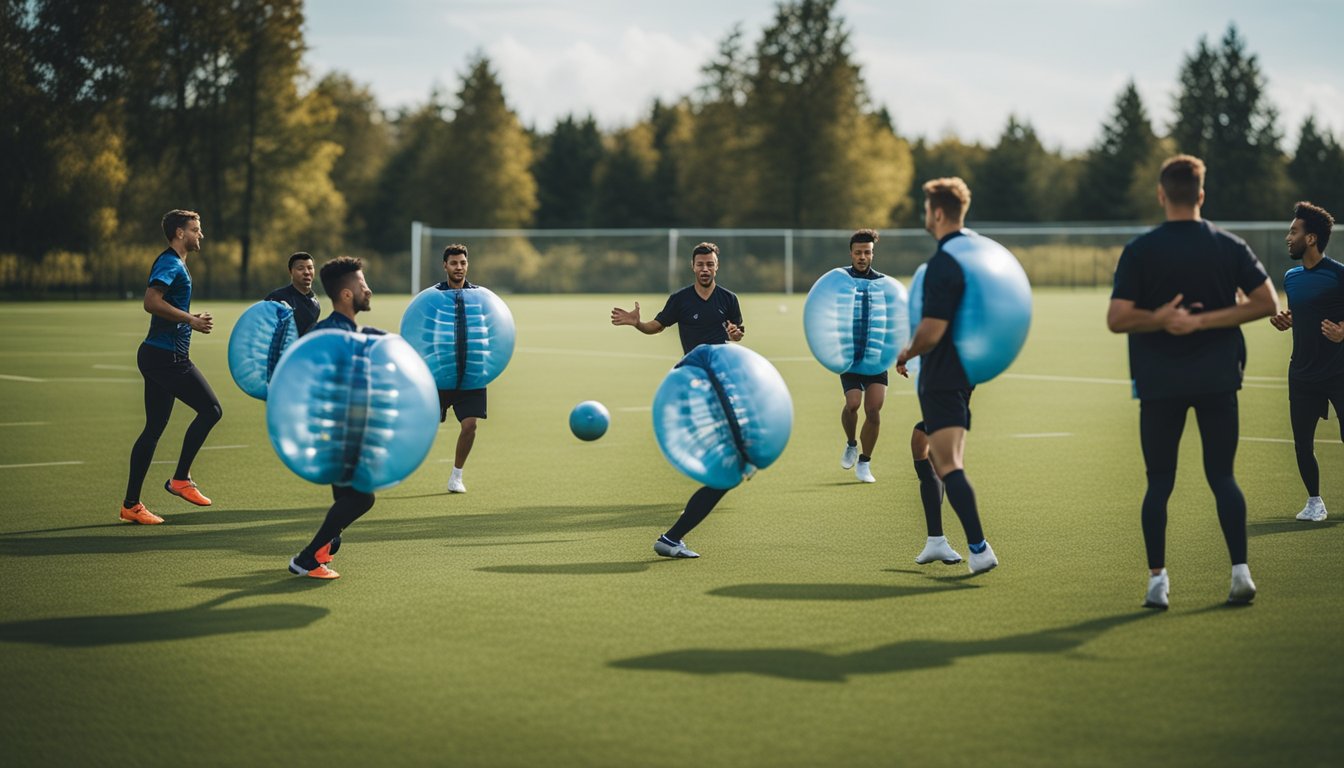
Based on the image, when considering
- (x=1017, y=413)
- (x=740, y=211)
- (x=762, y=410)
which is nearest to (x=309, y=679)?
(x=762, y=410)

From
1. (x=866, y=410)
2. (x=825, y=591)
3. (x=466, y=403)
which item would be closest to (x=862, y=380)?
(x=866, y=410)

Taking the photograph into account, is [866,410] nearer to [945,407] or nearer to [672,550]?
[672,550]

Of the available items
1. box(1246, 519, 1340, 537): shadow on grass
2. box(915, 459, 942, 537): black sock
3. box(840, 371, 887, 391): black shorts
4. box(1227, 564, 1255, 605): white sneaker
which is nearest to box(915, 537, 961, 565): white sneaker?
box(915, 459, 942, 537): black sock

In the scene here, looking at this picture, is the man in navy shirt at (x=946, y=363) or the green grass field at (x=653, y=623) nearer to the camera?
the green grass field at (x=653, y=623)

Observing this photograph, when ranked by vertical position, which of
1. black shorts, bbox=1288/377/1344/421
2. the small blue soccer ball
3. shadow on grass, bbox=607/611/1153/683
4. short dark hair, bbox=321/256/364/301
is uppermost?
short dark hair, bbox=321/256/364/301

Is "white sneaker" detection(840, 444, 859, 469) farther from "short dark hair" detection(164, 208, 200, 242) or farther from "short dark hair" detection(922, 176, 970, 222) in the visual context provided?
"short dark hair" detection(164, 208, 200, 242)

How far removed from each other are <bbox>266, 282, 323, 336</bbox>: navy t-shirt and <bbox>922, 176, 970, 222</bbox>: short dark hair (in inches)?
197

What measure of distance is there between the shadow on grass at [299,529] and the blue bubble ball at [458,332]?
115cm

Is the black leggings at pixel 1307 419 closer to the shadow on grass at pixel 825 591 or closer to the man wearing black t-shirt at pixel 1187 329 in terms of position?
the man wearing black t-shirt at pixel 1187 329

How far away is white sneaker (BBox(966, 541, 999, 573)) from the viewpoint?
806cm

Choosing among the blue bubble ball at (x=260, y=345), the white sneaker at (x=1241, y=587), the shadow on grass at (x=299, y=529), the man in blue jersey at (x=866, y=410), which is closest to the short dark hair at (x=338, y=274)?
the shadow on grass at (x=299, y=529)

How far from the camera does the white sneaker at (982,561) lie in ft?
26.5

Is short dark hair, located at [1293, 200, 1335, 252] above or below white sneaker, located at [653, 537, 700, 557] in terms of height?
above

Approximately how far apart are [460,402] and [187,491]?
87.1 inches
